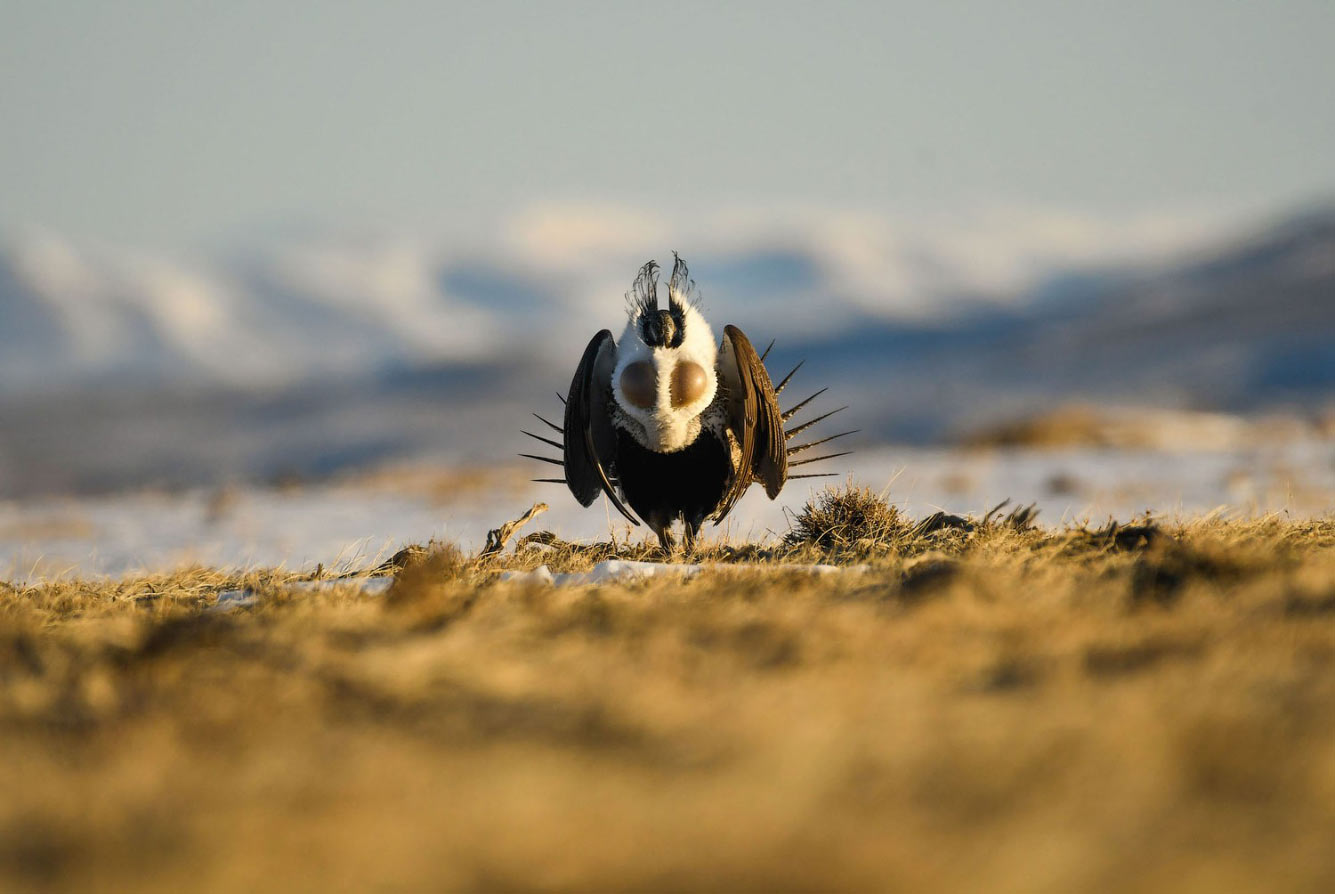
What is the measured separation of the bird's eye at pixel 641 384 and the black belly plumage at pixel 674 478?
0.99 ft

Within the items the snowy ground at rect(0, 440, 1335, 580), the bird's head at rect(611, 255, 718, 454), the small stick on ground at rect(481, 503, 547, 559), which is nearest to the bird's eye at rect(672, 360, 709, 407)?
the bird's head at rect(611, 255, 718, 454)

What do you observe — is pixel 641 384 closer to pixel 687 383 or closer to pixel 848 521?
pixel 687 383

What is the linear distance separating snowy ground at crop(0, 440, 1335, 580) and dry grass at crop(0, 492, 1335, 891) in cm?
276

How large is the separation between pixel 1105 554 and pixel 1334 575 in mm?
783

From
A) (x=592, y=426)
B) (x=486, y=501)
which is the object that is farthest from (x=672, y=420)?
(x=486, y=501)

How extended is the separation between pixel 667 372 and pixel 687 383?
0.29 ft

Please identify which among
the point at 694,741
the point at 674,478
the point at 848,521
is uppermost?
the point at 674,478

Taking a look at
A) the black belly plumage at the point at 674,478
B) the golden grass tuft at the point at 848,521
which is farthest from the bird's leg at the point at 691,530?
the golden grass tuft at the point at 848,521

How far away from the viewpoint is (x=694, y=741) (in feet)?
6.66

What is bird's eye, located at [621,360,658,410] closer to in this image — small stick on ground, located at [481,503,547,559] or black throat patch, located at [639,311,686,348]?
black throat patch, located at [639,311,686,348]

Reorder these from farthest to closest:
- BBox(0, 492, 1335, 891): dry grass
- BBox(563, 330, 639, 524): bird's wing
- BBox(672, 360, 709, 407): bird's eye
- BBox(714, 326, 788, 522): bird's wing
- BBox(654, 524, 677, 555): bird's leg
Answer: BBox(654, 524, 677, 555): bird's leg, BBox(563, 330, 639, 524): bird's wing, BBox(714, 326, 788, 522): bird's wing, BBox(672, 360, 709, 407): bird's eye, BBox(0, 492, 1335, 891): dry grass

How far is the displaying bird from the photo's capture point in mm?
4555

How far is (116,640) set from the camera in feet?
10.0

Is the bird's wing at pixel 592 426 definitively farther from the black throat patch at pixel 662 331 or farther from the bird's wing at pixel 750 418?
the bird's wing at pixel 750 418
